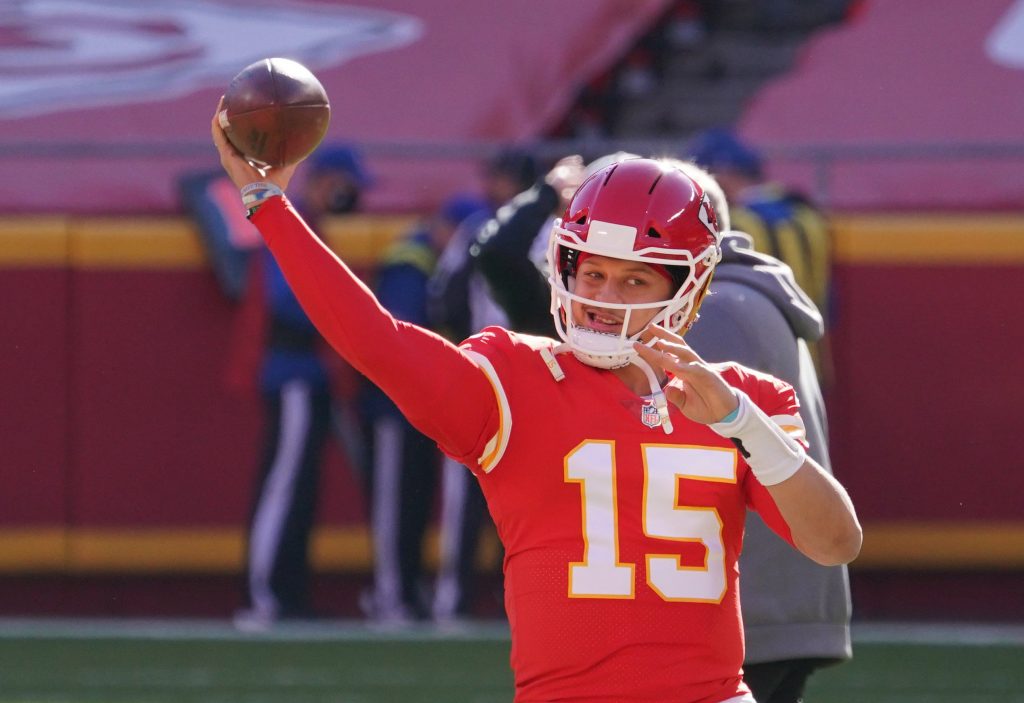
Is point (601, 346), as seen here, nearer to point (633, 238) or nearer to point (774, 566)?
point (633, 238)

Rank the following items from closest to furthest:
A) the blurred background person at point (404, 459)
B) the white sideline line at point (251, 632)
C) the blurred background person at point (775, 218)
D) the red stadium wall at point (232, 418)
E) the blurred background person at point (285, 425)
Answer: the blurred background person at point (775, 218)
the white sideline line at point (251, 632)
the blurred background person at point (285, 425)
the blurred background person at point (404, 459)
the red stadium wall at point (232, 418)

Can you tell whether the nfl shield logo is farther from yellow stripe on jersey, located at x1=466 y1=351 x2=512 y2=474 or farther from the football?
the football

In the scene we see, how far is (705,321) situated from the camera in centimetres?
375

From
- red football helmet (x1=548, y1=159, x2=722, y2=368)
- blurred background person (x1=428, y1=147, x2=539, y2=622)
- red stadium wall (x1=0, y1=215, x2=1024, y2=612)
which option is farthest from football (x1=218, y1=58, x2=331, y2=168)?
red stadium wall (x1=0, y1=215, x2=1024, y2=612)

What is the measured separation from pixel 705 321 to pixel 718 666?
93cm

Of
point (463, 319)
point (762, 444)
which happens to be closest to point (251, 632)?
point (463, 319)

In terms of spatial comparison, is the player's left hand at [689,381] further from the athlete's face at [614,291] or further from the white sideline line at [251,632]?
the white sideline line at [251,632]

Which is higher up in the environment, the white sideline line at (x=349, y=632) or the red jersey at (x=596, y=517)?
the red jersey at (x=596, y=517)

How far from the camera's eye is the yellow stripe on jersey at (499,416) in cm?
302

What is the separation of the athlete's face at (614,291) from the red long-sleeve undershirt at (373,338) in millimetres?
232

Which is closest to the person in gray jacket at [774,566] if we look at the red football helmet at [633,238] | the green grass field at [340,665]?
the red football helmet at [633,238]

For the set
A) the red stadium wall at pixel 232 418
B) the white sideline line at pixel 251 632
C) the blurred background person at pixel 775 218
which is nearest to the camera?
the blurred background person at pixel 775 218

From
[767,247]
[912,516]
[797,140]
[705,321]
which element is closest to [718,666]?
[705,321]

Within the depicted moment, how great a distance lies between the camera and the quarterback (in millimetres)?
2910
